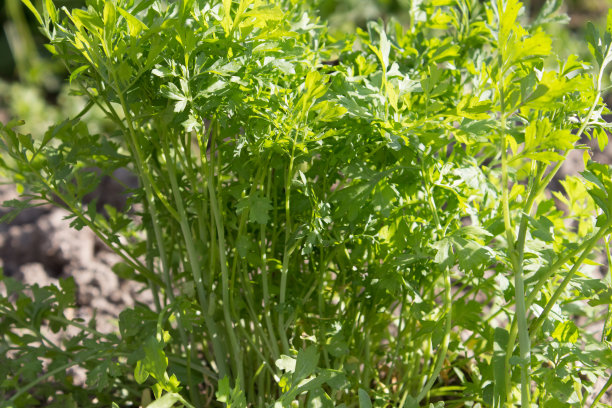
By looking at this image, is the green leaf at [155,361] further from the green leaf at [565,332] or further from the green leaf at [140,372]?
the green leaf at [565,332]

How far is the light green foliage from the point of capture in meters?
0.86

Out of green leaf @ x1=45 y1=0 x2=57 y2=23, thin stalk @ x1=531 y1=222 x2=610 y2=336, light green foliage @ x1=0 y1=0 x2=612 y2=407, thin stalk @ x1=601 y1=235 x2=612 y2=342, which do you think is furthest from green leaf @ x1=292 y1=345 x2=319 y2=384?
Result: green leaf @ x1=45 y1=0 x2=57 y2=23

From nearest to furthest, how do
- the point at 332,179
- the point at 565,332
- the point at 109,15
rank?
the point at 109,15 → the point at 565,332 → the point at 332,179

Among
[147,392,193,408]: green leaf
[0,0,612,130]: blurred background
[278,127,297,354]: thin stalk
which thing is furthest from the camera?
[0,0,612,130]: blurred background

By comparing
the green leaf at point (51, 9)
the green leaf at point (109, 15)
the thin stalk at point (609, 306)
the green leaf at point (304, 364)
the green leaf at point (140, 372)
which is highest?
the green leaf at point (51, 9)

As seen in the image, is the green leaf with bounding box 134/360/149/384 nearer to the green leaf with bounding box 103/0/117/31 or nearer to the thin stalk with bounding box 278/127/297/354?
the thin stalk with bounding box 278/127/297/354

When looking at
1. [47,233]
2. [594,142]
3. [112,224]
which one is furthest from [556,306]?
[594,142]

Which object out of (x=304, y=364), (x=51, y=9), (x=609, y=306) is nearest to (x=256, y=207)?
(x=304, y=364)

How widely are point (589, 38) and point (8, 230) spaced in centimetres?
209

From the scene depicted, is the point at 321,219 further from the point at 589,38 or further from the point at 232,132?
the point at 589,38

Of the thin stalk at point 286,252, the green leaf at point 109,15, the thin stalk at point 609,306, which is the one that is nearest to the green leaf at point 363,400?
the thin stalk at point 286,252

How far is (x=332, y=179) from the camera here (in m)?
1.04

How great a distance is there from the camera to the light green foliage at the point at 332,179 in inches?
33.9

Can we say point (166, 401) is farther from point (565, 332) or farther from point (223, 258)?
point (565, 332)
